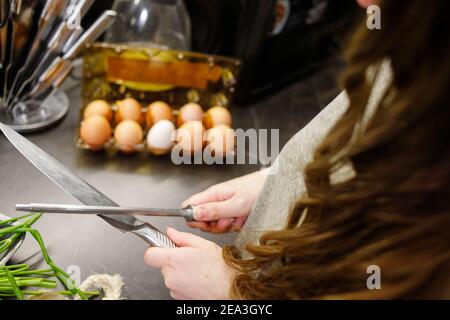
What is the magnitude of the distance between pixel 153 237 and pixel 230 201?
131 millimetres

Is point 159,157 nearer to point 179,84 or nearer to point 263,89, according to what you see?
point 179,84

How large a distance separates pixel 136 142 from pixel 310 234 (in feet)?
1.55

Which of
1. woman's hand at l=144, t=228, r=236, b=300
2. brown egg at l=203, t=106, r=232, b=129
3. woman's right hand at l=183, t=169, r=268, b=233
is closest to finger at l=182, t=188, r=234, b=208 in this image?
woman's right hand at l=183, t=169, r=268, b=233

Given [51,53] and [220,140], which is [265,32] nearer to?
[220,140]

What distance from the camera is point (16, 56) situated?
33.0 inches

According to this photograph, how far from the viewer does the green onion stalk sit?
619 mm

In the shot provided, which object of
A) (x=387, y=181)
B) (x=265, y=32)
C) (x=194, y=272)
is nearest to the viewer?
Result: (x=387, y=181)

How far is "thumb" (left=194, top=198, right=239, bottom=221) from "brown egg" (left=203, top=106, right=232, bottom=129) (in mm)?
234

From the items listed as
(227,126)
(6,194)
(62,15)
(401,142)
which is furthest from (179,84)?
(401,142)

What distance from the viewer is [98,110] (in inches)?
34.5

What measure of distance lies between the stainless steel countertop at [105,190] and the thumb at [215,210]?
78 millimetres

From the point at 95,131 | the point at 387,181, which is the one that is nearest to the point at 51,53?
the point at 95,131

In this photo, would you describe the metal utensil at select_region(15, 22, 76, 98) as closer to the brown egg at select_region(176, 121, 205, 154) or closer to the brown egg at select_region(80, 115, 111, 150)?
the brown egg at select_region(80, 115, 111, 150)

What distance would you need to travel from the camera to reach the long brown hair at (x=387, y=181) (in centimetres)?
35
